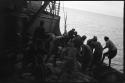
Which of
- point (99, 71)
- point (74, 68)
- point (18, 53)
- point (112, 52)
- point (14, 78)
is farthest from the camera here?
point (112, 52)

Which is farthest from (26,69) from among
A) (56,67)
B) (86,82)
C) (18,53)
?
(86,82)

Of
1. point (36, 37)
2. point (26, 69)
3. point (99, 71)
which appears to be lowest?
point (99, 71)

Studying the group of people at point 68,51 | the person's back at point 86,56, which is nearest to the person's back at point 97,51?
the group of people at point 68,51

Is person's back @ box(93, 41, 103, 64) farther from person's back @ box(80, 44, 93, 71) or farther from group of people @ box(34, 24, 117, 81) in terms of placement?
person's back @ box(80, 44, 93, 71)

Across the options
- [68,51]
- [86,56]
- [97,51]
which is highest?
[68,51]

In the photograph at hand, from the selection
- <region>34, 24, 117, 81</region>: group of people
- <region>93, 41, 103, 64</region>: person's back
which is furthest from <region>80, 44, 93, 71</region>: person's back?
<region>93, 41, 103, 64</region>: person's back

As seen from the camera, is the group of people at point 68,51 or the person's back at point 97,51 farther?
the person's back at point 97,51

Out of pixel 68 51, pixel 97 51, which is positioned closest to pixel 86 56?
pixel 97 51

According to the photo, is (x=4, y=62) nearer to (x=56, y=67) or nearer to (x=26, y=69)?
(x=26, y=69)

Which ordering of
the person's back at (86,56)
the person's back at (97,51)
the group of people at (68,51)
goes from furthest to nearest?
the person's back at (97,51), the person's back at (86,56), the group of people at (68,51)

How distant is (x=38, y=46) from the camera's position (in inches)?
316

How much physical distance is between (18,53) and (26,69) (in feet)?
2.74

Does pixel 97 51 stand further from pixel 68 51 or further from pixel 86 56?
pixel 68 51

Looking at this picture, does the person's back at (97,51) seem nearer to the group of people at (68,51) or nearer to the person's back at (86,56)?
the group of people at (68,51)
